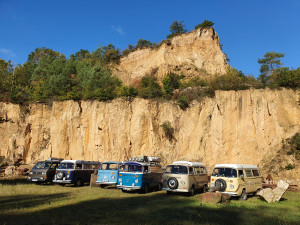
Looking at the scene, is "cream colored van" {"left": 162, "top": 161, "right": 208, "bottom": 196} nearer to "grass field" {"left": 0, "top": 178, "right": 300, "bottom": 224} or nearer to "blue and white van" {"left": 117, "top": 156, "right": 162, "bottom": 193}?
"blue and white van" {"left": 117, "top": 156, "right": 162, "bottom": 193}

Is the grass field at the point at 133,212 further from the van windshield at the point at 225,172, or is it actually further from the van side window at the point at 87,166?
the van side window at the point at 87,166

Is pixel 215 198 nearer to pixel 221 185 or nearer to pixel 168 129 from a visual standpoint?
pixel 221 185

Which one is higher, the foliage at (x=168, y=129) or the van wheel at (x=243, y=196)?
the foliage at (x=168, y=129)

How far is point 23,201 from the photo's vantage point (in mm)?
12875

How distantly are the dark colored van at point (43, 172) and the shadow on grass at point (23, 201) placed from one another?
5.93 meters

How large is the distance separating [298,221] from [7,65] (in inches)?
2287

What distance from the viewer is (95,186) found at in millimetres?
20266

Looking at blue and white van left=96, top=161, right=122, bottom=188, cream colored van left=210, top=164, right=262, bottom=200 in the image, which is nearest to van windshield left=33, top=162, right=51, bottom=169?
blue and white van left=96, top=161, right=122, bottom=188

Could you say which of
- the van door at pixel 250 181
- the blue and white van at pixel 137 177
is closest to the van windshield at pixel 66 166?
the blue and white van at pixel 137 177

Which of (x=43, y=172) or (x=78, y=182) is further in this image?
(x=43, y=172)

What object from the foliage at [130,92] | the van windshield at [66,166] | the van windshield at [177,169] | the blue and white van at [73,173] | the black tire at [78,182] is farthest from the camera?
the foliage at [130,92]

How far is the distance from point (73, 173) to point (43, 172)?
8.91ft

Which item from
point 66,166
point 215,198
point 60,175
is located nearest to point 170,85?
point 66,166

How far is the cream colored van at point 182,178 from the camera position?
15461 mm
